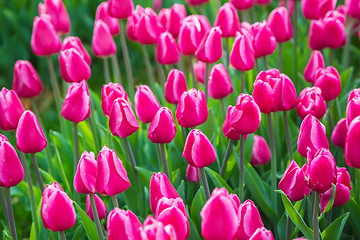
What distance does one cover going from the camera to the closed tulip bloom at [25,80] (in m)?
2.23

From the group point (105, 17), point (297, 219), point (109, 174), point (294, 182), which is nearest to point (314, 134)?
point (294, 182)

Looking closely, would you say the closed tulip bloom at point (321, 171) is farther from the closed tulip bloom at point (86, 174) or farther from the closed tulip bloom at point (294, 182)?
the closed tulip bloom at point (86, 174)

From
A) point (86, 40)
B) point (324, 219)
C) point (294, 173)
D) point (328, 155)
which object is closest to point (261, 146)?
point (324, 219)

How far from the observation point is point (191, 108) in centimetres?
178

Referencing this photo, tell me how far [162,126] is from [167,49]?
2.18ft

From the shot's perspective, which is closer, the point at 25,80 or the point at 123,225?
the point at 123,225

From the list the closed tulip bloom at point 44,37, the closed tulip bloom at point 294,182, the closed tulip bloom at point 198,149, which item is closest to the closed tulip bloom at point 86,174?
the closed tulip bloom at point 198,149

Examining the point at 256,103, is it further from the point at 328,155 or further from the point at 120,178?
the point at 120,178

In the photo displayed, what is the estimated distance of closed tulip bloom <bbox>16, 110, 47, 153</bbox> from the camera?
1.76 metres

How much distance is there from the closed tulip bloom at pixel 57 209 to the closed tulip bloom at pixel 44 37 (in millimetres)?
924

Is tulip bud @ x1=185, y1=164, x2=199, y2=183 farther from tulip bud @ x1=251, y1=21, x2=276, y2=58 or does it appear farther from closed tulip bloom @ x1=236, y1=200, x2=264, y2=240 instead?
closed tulip bloom @ x1=236, y1=200, x2=264, y2=240

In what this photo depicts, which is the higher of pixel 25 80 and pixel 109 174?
pixel 25 80

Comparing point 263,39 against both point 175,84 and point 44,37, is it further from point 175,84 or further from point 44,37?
point 44,37

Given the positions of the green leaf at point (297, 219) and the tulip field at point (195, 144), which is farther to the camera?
the green leaf at point (297, 219)
